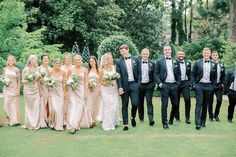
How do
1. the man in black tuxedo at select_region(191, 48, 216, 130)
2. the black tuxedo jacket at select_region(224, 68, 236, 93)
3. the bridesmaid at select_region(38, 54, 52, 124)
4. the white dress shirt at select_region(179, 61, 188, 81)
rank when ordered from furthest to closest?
the black tuxedo jacket at select_region(224, 68, 236, 93) < the white dress shirt at select_region(179, 61, 188, 81) < the bridesmaid at select_region(38, 54, 52, 124) < the man in black tuxedo at select_region(191, 48, 216, 130)

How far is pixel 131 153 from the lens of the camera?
376 inches

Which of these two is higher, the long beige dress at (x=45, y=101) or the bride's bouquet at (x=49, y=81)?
the bride's bouquet at (x=49, y=81)

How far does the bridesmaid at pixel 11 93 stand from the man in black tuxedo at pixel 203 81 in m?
4.84

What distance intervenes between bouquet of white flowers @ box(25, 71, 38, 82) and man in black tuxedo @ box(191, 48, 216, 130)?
13.5 ft

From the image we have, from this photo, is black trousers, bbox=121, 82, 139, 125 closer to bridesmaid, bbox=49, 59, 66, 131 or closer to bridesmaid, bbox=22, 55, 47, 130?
bridesmaid, bbox=49, 59, 66, 131

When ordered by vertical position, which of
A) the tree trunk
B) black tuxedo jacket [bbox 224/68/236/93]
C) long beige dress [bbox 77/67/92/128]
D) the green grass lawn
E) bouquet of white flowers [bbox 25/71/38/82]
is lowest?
the green grass lawn

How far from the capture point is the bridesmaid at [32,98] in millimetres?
12688

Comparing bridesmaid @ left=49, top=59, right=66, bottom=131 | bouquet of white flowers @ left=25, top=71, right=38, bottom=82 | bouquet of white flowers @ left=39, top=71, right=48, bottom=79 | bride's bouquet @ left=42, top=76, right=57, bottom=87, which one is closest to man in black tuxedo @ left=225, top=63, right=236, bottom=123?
bridesmaid @ left=49, top=59, right=66, bottom=131

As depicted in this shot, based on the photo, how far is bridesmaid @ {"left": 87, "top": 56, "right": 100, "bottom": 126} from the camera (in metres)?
13.1

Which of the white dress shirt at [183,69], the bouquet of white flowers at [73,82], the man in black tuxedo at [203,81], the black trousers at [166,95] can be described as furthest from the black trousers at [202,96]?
the bouquet of white flowers at [73,82]

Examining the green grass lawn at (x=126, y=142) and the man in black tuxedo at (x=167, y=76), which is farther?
the man in black tuxedo at (x=167, y=76)

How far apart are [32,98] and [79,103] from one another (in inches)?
52.7

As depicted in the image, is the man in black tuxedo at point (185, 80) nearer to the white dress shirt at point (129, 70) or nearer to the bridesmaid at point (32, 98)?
the white dress shirt at point (129, 70)

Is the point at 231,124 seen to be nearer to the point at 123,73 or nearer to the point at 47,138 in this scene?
Result: the point at 123,73
